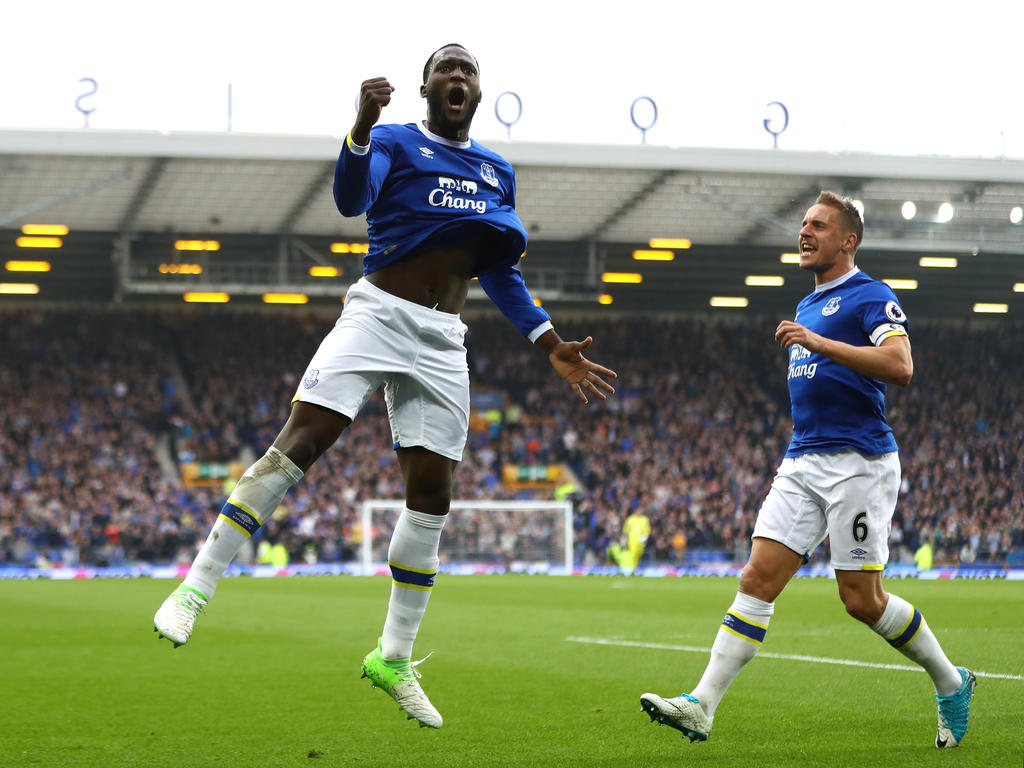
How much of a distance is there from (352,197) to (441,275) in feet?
2.13

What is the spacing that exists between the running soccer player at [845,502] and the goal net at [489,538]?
2482cm

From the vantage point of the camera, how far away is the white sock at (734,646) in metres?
5.48

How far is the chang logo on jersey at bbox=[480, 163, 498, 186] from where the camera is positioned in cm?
552

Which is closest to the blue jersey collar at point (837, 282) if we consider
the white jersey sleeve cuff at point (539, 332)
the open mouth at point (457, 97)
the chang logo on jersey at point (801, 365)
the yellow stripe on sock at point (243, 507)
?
the chang logo on jersey at point (801, 365)

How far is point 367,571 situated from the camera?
30.5m

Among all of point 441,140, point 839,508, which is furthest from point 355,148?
point 839,508

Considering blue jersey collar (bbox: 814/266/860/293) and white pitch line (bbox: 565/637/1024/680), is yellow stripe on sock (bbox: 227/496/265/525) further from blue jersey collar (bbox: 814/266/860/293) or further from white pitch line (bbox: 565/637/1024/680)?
white pitch line (bbox: 565/637/1024/680)

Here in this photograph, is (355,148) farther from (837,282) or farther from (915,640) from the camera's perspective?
(915,640)

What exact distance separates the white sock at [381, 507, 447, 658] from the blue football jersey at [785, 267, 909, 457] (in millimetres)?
1719

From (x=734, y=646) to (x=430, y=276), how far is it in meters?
2.02

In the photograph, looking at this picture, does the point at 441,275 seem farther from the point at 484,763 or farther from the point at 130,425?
the point at 130,425

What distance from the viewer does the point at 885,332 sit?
18.5 feet

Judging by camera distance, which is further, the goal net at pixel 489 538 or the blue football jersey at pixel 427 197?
the goal net at pixel 489 538

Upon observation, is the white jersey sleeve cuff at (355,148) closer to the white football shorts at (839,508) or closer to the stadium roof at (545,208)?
the white football shorts at (839,508)
